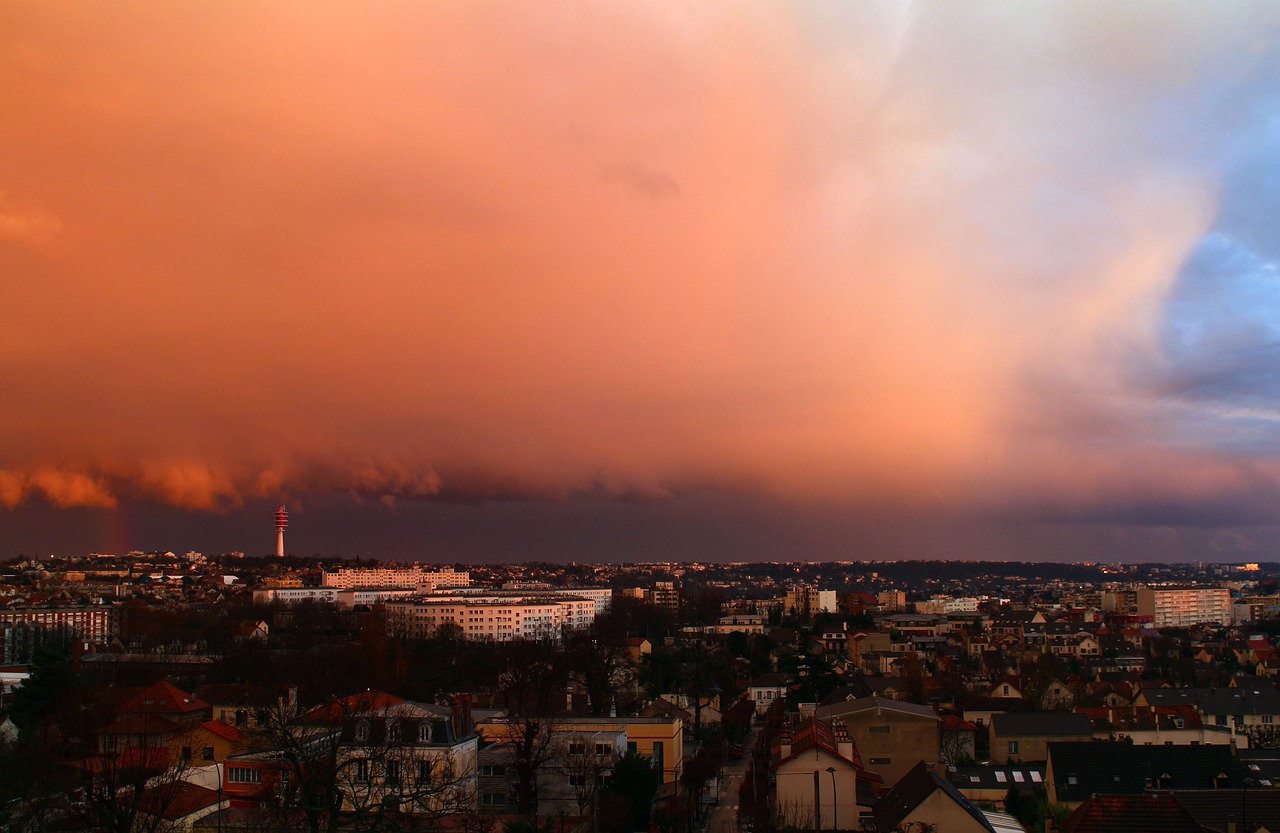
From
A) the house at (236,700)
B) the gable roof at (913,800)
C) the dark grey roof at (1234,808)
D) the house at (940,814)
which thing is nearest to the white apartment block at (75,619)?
the house at (236,700)

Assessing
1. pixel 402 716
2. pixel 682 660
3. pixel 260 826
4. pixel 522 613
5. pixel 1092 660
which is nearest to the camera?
pixel 260 826

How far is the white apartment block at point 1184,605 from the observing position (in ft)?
562

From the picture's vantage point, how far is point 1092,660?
3834 inches

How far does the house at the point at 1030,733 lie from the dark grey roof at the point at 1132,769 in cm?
959

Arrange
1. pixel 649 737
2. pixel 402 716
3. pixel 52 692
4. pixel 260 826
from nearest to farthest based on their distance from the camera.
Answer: pixel 260 826 → pixel 402 716 → pixel 649 737 → pixel 52 692

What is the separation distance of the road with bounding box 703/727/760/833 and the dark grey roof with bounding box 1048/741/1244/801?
36.1ft

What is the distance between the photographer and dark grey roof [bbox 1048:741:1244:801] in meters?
35.7

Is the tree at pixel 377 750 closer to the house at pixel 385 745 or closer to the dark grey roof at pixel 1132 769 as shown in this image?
the house at pixel 385 745

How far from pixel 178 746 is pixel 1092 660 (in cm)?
8423

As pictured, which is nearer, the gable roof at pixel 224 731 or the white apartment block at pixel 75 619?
the gable roof at pixel 224 731

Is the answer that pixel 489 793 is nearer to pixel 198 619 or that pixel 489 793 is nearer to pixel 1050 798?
pixel 1050 798

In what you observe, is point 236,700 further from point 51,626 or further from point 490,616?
point 490,616

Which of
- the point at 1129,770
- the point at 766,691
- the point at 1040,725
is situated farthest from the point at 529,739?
the point at 766,691

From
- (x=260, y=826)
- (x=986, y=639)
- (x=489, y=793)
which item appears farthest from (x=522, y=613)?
(x=260, y=826)
